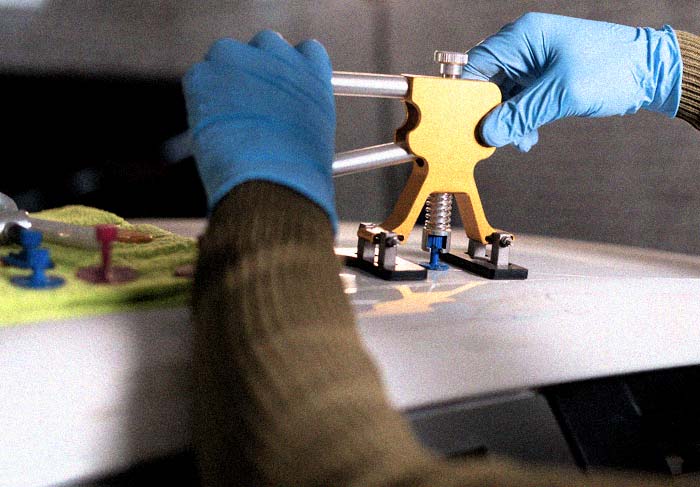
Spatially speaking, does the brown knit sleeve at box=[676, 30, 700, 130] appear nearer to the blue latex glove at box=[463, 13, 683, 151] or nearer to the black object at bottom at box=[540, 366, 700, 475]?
the blue latex glove at box=[463, 13, 683, 151]

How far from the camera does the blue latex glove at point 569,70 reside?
70cm

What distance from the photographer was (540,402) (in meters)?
0.53

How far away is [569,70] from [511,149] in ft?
1.98

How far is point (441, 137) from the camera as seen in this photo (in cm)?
66

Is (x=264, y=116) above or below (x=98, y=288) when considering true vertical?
above

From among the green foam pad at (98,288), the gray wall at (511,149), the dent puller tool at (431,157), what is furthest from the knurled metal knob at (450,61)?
the gray wall at (511,149)

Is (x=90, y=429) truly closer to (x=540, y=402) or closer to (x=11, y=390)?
(x=11, y=390)

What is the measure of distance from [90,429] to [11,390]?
0.05 metres

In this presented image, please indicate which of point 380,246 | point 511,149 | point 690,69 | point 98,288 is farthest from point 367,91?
point 511,149

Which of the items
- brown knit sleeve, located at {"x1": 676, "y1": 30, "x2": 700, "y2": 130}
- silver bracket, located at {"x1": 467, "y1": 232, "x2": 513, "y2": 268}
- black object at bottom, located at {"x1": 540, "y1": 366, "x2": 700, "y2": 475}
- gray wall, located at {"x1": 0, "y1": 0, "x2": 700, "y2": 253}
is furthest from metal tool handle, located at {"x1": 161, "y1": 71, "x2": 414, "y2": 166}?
gray wall, located at {"x1": 0, "y1": 0, "x2": 700, "y2": 253}

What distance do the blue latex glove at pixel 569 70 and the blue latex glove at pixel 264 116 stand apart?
A: 198 millimetres

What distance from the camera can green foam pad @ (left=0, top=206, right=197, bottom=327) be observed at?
1.41 feet

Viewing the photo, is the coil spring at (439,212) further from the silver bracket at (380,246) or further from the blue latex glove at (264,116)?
the blue latex glove at (264,116)

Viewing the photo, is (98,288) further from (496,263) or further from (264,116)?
(496,263)
